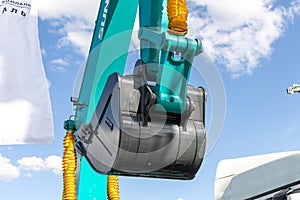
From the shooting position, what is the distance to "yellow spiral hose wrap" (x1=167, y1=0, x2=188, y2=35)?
310cm

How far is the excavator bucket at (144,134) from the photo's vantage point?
310cm

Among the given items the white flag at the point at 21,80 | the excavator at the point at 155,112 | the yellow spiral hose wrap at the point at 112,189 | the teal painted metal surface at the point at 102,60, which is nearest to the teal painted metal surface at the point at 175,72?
the excavator at the point at 155,112

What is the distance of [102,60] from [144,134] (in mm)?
1794

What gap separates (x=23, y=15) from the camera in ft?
20.7

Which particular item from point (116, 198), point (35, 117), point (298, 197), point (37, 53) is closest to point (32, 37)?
point (37, 53)

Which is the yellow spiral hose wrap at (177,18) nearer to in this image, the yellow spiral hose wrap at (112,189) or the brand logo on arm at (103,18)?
the brand logo on arm at (103,18)

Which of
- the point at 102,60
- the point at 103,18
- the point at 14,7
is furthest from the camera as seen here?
the point at 14,7

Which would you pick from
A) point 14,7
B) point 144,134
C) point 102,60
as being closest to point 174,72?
point 144,134

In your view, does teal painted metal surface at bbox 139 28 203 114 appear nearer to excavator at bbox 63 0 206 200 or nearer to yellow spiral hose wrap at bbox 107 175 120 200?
excavator at bbox 63 0 206 200

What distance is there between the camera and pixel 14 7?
6258mm

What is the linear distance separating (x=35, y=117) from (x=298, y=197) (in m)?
3.62

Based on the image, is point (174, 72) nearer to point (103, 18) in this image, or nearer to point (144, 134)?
point (144, 134)

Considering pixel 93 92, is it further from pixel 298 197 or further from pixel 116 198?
pixel 298 197

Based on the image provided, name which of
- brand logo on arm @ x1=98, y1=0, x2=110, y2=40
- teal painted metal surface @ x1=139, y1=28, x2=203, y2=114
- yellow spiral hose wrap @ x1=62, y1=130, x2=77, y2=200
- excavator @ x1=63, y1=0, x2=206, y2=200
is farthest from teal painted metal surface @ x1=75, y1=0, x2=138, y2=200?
teal painted metal surface @ x1=139, y1=28, x2=203, y2=114
